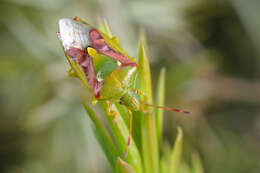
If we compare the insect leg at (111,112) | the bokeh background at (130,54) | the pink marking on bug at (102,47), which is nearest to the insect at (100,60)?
the pink marking on bug at (102,47)

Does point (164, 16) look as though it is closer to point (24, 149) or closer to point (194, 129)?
point (194, 129)

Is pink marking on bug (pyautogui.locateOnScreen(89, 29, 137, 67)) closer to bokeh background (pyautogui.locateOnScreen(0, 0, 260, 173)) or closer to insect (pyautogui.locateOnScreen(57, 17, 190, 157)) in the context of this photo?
insect (pyautogui.locateOnScreen(57, 17, 190, 157))

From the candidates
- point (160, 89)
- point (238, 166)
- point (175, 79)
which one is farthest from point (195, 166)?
point (175, 79)

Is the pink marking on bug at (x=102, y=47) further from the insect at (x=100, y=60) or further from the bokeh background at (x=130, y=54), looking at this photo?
the bokeh background at (x=130, y=54)

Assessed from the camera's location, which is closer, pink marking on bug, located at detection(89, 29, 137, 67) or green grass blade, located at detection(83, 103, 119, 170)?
green grass blade, located at detection(83, 103, 119, 170)

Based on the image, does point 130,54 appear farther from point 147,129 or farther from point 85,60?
point 147,129

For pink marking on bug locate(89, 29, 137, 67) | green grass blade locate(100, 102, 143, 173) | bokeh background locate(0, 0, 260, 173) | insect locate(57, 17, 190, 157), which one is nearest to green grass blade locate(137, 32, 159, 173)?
green grass blade locate(100, 102, 143, 173)
